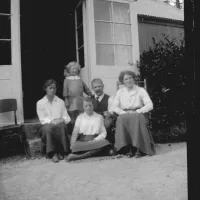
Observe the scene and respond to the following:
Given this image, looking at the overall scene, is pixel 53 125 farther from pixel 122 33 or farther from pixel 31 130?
pixel 122 33

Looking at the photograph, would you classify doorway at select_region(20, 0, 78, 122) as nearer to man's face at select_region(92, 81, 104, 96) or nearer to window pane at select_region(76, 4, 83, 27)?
window pane at select_region(76, 4, 83, 27)

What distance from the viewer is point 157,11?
8625 mm

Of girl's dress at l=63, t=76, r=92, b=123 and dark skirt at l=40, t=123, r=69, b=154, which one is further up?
girl's dress at l=63, t=76, r=92, b=123

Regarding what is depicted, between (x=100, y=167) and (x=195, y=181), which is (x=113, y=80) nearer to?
Result: (x=100, y=167)

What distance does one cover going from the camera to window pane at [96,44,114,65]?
442cm

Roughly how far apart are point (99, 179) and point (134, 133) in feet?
3.68

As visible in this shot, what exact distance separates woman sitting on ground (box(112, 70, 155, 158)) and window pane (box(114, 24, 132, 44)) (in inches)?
59.0

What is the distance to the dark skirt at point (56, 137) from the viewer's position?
3123 mm

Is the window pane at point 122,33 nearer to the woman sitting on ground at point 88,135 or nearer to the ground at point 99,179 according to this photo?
the woman sitting on ground at point 88,135

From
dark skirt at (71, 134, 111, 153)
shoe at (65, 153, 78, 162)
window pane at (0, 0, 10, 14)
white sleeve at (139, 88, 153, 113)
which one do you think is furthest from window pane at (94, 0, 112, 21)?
shoe at (65, 153, 78, 162)

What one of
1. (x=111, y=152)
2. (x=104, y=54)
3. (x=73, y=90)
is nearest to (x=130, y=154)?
(x=111, y=152)

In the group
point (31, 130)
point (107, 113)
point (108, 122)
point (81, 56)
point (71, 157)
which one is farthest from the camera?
point (81, 56)

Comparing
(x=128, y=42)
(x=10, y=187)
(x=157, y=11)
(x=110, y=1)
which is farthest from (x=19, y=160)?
(x=157, y=11)

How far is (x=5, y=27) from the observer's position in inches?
154
